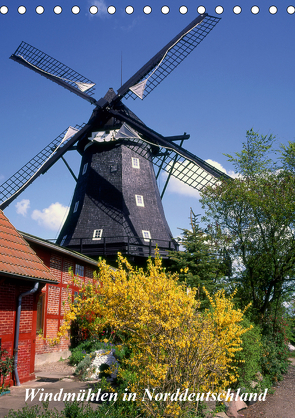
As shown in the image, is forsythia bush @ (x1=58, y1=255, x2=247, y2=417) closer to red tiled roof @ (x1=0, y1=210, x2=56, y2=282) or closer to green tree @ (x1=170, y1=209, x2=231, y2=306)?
red tiled roof @ (x1=0, y1=210, x2=56, y2=282)

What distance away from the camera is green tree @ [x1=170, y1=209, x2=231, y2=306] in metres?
15.7

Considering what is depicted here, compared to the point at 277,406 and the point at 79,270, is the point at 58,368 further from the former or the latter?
the point at 277,406

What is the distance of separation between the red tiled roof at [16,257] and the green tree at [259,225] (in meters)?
8.59

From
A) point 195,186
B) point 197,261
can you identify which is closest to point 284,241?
point 197,261

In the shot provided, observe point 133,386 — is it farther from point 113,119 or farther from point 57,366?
point 113,119

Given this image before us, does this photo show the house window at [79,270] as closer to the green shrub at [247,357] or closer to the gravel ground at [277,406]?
the green shrub at [247,357]

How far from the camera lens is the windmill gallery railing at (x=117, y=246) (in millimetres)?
19078

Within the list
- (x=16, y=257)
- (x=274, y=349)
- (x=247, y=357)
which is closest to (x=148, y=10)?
(x=16, y=257)

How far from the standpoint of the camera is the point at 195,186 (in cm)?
2197

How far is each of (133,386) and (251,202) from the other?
10012mm

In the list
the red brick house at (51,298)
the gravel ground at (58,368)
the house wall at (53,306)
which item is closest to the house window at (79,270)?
the red brick house at (51,298)

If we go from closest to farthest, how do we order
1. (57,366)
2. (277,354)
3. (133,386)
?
(133,386), (57,366), (277,354)

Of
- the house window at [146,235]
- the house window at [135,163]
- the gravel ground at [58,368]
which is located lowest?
the gravel ground at [58,368]

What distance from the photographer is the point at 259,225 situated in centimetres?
1561
